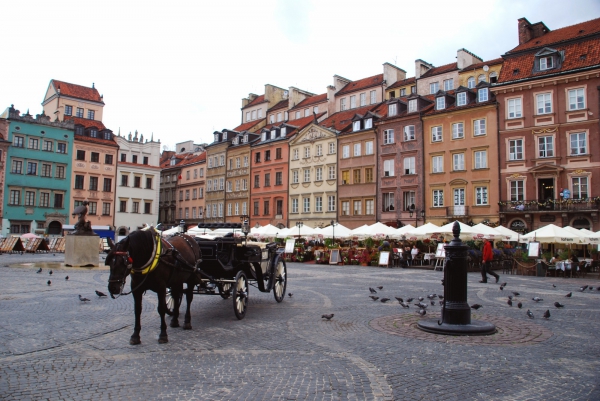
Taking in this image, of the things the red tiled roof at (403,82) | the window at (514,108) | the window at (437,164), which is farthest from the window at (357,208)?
the window at (514,108)

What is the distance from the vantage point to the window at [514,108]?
3666 centimetres

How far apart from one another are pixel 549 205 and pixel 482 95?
1015 cm

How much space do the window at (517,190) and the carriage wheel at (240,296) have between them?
3116 cm

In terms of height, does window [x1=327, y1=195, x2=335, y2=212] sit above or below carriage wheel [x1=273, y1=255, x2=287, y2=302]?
above

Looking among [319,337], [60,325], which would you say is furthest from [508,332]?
[60,325]

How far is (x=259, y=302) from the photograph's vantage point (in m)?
11.8

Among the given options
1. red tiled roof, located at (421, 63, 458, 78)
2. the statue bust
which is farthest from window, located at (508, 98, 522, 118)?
the statue bust

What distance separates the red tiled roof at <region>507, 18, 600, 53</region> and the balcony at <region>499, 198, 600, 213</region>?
37.9 feet

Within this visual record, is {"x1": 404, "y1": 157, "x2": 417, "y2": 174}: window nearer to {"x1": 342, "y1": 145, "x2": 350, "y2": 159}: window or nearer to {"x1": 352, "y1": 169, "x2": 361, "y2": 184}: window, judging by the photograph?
{"x1": 352, "y1": 169, "x2": 361, "y2": 184}: window

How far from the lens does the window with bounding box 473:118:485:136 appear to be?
38.5 m

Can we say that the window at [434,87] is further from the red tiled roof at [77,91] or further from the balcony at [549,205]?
the red tiled roof at [77,91]

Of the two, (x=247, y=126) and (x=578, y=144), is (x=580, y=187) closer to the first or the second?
(x=578, y=144)

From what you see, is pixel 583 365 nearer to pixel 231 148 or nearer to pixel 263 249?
pixel 263 249

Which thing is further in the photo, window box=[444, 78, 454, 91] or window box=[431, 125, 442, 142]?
window box=[444, 78, 454, 91]
